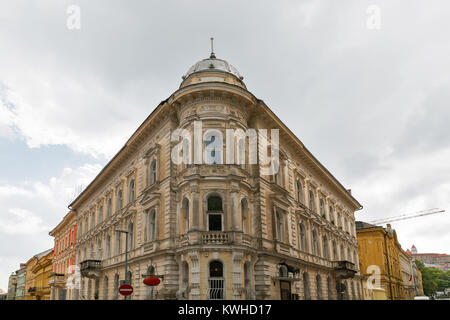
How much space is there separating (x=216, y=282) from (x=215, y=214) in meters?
3.86

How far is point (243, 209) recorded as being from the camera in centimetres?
2448

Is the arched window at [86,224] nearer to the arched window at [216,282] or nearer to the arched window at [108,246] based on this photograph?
the arched window at [108,246]

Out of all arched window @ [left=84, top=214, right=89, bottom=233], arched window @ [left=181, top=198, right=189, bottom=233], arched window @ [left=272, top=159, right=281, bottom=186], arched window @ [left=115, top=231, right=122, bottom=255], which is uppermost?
arched window @ [left=272, top=159, right=281, bottom=186]

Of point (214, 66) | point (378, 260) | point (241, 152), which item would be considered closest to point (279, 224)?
point (241, 152)

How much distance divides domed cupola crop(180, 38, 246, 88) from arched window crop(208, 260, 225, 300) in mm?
11748

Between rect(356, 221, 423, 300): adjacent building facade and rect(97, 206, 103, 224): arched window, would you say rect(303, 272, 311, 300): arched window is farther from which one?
rect(356, 221, 423, 300): adjacent building facade

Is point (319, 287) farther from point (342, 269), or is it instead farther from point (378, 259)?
point (378, 259)

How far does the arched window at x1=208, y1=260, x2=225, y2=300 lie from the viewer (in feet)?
68.9

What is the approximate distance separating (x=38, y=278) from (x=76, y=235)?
3292 centimetres

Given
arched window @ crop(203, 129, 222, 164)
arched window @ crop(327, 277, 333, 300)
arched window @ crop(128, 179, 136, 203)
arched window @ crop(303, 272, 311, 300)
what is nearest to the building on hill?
arched window @ crop(327, 277, 333, 300)

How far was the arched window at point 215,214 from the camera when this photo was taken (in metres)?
23.0
